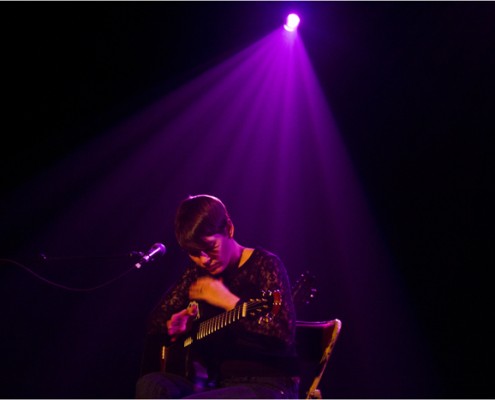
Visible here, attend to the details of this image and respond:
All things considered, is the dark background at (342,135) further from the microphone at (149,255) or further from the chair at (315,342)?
the chair at (315,342)

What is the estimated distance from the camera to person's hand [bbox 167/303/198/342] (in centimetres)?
293

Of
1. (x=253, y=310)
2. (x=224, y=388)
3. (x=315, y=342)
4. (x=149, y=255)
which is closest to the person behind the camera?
(x=224, y=388)

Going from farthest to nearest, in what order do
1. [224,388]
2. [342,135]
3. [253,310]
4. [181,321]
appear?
[342,135], [181,321], [253,310], [224,388]

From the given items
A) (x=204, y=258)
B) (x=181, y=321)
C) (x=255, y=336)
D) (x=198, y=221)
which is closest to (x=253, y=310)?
(x=255, y=336)

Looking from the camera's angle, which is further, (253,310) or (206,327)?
(206,327)

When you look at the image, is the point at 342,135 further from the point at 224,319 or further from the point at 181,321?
the point at 224,319

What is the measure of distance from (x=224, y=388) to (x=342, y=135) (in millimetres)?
3374

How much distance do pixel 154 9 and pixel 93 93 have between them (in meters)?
1.05

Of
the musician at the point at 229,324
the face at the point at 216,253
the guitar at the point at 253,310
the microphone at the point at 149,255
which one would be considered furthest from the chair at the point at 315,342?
the microphone at the point at 149,255

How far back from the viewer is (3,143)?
4352 mm

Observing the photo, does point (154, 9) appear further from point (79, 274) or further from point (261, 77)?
point (79, 274)

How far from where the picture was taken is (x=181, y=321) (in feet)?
9.75

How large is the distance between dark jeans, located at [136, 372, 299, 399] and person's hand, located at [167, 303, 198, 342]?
31 centimetres

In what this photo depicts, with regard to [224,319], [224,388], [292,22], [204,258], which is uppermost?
[292,22]
